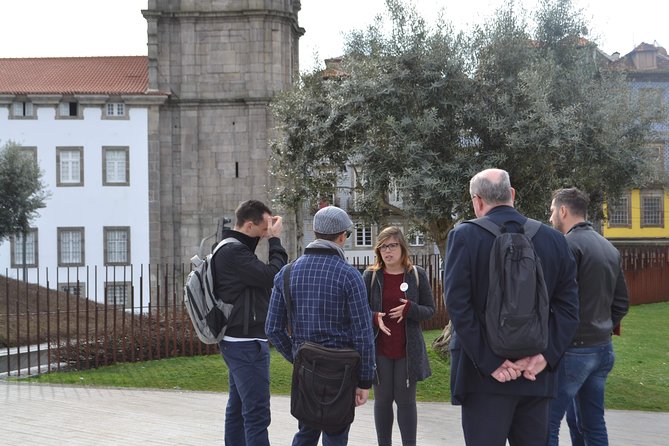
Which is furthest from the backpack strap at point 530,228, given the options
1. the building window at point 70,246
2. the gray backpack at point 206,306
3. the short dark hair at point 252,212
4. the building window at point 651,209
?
the building window at point 651,209

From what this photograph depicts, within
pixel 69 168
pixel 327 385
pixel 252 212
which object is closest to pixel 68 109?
pixel 69 168

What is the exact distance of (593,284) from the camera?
6.05m

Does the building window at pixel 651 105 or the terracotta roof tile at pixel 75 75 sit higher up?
the terracotta roof tile at pixel 75 75

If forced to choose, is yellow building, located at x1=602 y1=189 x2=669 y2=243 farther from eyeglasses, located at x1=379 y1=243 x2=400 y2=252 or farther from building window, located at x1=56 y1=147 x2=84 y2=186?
eyeglasses, located at x1=379 y1=243 x2=400 y2=252

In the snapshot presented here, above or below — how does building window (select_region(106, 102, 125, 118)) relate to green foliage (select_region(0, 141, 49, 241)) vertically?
above

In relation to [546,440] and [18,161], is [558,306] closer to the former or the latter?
[546,440]

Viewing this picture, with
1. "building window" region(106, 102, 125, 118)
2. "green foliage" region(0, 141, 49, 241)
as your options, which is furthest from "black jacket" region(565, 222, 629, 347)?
"building window" region(106, 102, 125, 118)

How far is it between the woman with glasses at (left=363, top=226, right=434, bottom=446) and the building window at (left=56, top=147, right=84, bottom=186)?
3579cm

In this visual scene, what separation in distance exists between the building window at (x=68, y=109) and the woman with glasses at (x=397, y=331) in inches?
1422

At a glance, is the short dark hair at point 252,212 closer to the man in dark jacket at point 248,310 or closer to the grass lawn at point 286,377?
the man in dark jacket at point 248,310

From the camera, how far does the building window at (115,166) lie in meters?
40.8

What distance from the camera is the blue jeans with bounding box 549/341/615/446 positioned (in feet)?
19.9

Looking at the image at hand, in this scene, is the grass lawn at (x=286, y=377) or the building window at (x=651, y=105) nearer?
the grass lawn at (x=286, y=377)

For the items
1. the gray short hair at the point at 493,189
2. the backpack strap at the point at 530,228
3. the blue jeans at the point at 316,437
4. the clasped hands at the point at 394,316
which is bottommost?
the blue jeans at the point at 316,437
